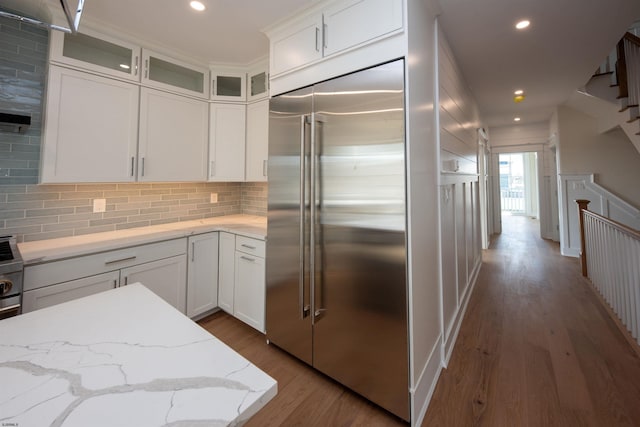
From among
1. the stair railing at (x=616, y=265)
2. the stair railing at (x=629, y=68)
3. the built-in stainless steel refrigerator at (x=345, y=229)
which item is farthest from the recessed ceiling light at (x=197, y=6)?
the stair railing at (x=629, y=68)

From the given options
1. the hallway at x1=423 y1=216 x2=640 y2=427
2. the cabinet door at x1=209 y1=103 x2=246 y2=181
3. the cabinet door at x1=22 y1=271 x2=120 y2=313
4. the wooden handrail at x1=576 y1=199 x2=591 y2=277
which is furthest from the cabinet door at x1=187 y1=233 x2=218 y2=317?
the wooden handrail at x1=576 y1=199 x2=591 y2=277

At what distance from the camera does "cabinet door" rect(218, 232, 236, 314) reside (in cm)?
248

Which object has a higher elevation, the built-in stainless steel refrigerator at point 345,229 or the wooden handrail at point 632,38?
the wooden handrail at point 632,38

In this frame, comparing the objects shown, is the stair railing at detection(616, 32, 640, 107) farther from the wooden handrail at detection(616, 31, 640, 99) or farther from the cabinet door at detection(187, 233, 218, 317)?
the cabinet door at detection(187, 233, 218, 317)

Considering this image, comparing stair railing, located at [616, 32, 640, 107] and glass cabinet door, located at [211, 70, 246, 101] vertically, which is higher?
stair railing, located at [616, 32, 640, 107]

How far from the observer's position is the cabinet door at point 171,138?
7.54ft

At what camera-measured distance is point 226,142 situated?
109 inches

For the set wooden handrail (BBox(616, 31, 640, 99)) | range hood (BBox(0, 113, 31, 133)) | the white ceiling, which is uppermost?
wooden handrail (BBox(616, 31, 640, 99))

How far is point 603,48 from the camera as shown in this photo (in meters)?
2.52

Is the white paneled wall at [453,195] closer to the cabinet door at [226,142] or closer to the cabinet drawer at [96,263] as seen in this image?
the cabinet door at [226,142]

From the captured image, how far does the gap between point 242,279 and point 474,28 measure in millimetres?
2875

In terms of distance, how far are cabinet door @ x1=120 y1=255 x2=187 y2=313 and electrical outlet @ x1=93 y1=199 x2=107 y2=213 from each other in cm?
73

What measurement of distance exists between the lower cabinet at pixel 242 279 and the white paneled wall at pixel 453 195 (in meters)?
1.45

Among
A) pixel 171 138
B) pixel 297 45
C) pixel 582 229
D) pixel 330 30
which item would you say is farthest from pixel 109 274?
pixel 582 229
